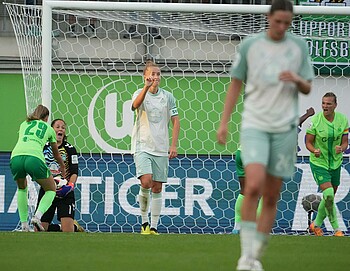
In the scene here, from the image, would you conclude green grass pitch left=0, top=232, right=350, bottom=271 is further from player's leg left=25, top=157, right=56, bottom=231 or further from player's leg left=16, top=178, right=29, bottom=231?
player's leg left=16, top=178, right=29, bottom=231

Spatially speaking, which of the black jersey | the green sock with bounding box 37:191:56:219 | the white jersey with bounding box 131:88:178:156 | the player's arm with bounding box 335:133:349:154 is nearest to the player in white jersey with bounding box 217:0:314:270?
the white jersey with bounding box 131:88:178:156

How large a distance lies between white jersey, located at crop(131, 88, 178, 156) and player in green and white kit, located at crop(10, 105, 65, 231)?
103 centimetres

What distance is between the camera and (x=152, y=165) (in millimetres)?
12977

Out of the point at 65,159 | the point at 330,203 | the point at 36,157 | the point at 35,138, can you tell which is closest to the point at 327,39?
the point at 330,203

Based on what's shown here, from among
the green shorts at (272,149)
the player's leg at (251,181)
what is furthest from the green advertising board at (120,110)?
the player's leg at (251,181)

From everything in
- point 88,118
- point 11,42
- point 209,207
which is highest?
point 11,42

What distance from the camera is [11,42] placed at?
19.8m

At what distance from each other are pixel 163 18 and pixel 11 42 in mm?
5232

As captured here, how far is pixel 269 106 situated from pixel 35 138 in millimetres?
5914

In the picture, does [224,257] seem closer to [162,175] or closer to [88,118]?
[162,175]

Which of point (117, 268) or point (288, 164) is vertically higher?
point (288, 164)

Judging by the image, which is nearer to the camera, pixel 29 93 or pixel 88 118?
pixel 29 93

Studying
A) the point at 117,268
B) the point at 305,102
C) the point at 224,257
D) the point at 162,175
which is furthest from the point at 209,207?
the point at 117,268

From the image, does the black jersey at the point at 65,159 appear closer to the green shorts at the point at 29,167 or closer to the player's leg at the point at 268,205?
the green shorts at the point at 29,167
